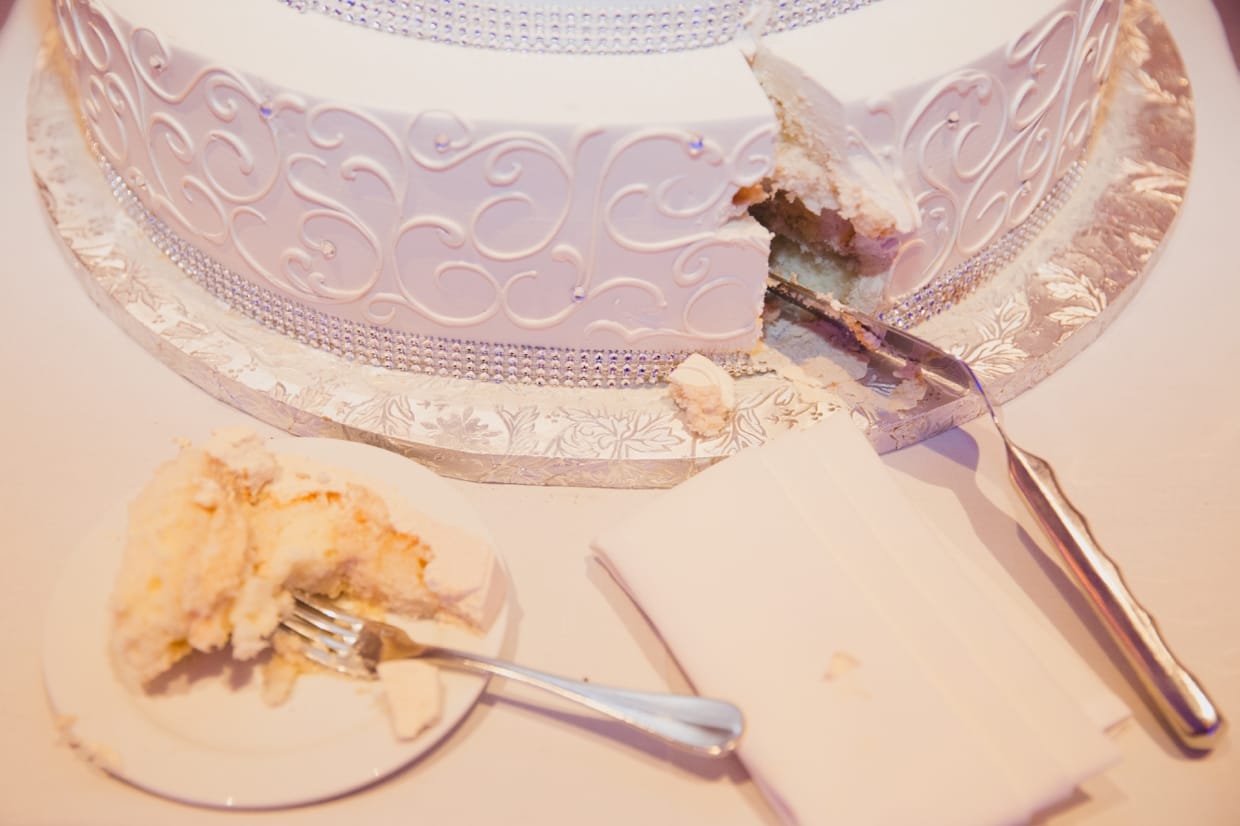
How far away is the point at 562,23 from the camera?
1732 mm

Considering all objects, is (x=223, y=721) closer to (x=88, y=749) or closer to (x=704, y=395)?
(x=88, y=749)

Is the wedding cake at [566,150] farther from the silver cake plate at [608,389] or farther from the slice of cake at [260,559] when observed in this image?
the slice of cake at [260,559]

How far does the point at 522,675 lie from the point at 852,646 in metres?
0.48

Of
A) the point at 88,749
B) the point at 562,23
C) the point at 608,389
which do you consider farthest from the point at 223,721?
the point at 562,23

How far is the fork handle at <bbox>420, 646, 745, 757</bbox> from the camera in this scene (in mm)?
1476

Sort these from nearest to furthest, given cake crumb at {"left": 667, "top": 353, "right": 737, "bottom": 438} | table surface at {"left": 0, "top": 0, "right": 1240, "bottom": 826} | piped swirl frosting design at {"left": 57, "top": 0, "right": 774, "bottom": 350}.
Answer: table surface at {"left": 0, "top": 0, "right": 1240, "bottom": 826} → piped swirl frosting design at {"left": 57, "top": 0, "right": 774, "bottom": 350} → cake crumb at {"left": 667, "top": 353, "right": 737, "bottom": 438}

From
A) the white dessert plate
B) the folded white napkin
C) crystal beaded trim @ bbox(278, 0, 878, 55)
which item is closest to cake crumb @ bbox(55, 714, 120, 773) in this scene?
the white dessert plate

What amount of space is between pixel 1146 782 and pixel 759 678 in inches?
23.2

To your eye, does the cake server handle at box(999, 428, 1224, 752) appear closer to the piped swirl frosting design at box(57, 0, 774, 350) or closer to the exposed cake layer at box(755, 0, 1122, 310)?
the exposed cake layer at box(755, 0, 1122, 310)

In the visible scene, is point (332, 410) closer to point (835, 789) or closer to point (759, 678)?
point (759, 678)

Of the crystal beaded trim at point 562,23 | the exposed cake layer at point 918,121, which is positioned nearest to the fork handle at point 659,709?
the exposed cake layer at point 918,121

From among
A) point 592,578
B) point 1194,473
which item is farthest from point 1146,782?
point 592,578

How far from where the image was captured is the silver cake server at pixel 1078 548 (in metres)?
1.57

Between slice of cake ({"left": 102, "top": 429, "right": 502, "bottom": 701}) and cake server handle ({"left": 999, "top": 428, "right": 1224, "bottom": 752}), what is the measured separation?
912mm
